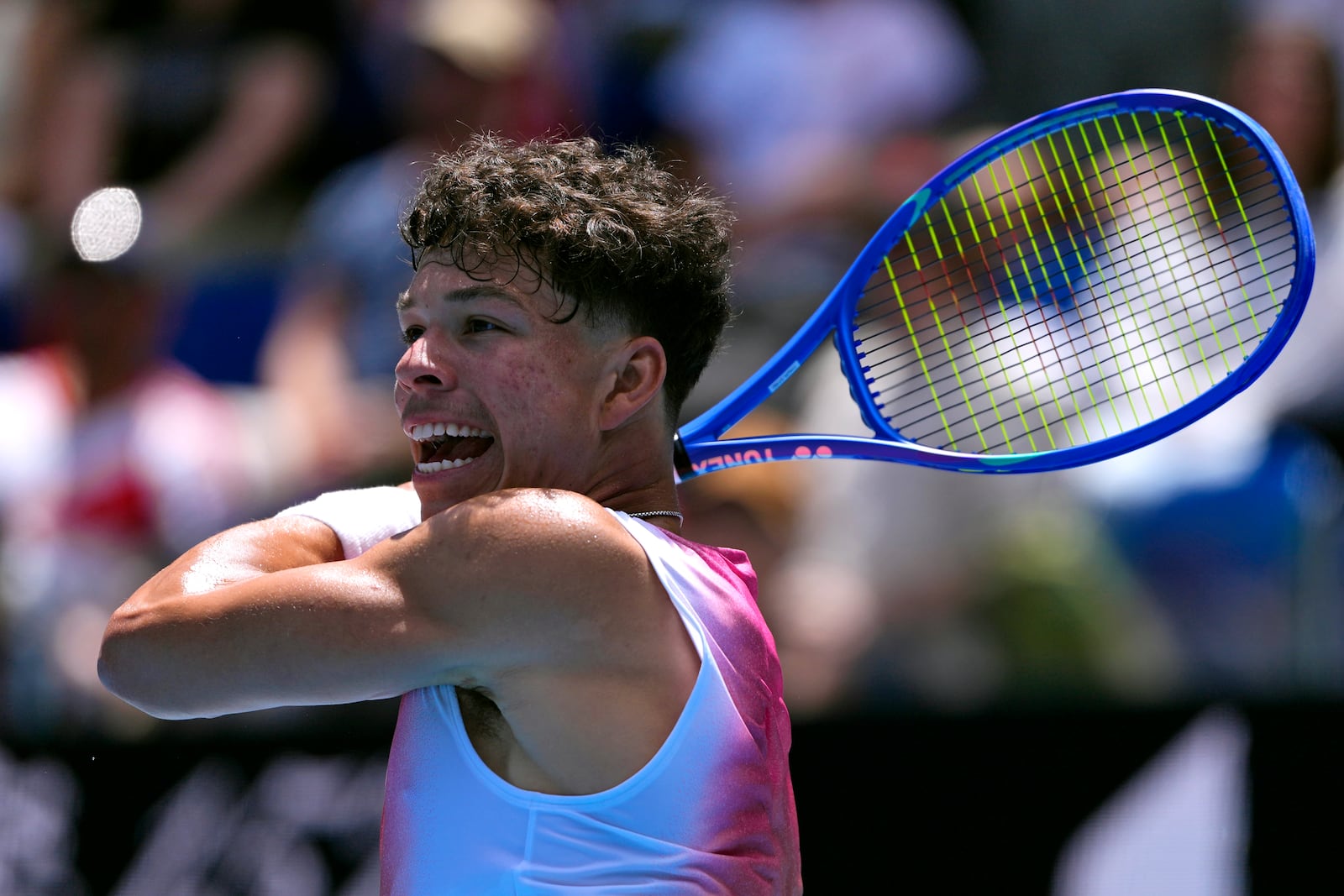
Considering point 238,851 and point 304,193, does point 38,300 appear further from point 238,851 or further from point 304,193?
point 238,851

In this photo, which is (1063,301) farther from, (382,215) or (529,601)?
(382,215)

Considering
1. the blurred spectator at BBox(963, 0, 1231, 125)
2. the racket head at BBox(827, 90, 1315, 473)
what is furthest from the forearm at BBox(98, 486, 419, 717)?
the blurred spectator at BBox(963, 0, 1231, 125)

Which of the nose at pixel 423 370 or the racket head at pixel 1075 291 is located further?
the racket head at pixel 1075 291

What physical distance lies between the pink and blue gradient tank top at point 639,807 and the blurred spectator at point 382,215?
152 inches

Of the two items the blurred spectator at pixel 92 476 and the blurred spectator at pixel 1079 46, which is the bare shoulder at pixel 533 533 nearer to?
the blurred spectator at pixel 92 476

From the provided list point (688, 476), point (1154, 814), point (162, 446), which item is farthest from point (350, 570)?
point (162, 446)

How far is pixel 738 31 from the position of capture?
666 centimetres

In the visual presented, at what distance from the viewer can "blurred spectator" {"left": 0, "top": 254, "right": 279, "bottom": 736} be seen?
218 inches

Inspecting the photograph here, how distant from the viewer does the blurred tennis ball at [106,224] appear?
6.70 m

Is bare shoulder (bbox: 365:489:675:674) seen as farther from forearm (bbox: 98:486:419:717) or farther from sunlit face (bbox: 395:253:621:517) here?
sunlit face (bbox: 395:253:621:517)

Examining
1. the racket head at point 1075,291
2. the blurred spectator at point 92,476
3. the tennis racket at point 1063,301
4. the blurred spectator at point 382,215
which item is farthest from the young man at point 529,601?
the blurred spectator at point 382,215

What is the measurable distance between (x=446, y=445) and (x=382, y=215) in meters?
4.37

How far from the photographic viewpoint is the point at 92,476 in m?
6.02

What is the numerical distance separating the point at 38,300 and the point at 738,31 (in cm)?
333
